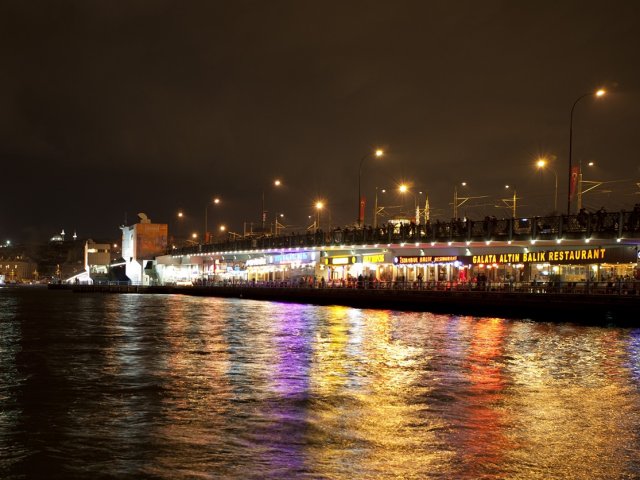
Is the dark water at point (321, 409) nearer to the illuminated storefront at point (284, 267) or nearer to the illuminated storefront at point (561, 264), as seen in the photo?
the illuminated storefront at point (561, 264)

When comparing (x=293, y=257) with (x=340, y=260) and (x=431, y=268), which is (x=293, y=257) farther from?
(x=431, y=268)

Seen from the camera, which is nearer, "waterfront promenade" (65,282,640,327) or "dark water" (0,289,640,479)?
"dark water" (0,289,640,479)

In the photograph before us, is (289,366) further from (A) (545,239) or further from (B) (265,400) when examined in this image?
(A) (545,239)

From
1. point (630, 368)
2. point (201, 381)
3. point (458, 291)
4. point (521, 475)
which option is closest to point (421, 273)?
point (458, 291)

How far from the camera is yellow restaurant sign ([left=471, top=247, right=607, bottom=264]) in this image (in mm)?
53247

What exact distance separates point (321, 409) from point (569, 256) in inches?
1726

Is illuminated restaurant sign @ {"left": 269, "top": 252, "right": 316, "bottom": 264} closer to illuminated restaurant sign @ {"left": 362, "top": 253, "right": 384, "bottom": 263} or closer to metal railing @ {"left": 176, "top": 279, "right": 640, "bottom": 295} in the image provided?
metal railing @ {"left": 176, "top": 279, "right": 640, "bottom": 295}

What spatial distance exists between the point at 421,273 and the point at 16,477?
67.4m

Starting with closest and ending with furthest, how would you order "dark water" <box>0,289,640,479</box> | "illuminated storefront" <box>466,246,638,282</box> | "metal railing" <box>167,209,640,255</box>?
"dark water" <box>0,289,640,479</box> < "metal railing" <box>167,209,640,255</box> < "illuminated storefront" <box>466,246,638,282</box>

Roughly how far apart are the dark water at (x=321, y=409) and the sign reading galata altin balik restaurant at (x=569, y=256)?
2111cm

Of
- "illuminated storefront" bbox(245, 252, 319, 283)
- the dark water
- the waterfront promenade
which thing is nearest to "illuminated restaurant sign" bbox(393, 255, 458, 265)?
the waterfront promenade

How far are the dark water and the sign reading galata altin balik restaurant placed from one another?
69.3 ft

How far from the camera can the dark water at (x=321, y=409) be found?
1195cm

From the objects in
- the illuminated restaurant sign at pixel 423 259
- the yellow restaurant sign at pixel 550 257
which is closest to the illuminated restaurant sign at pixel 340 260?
the illuminated restaurant sign at pixel 423 259
